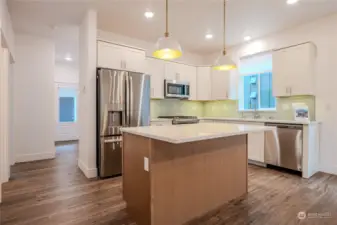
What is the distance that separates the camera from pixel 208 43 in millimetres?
5160

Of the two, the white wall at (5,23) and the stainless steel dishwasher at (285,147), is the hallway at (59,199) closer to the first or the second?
the white wall at (5,23)

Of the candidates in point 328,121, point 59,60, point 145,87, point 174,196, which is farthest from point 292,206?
point 59,60

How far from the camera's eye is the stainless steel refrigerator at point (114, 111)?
346 cm

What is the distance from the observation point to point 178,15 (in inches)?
144

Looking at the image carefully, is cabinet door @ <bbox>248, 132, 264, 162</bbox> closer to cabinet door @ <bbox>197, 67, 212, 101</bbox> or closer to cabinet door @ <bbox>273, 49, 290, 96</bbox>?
cabinet door @ <bbox>273, 49, 290, 96</bbox>

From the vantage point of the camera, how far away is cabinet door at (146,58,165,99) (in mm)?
4766

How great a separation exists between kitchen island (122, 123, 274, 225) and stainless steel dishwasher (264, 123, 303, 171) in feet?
5.47

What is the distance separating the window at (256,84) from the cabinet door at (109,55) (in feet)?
10.4

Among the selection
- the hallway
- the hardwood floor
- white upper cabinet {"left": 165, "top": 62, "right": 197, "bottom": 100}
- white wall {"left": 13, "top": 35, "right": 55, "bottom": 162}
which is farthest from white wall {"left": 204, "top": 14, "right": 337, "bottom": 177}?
white wall {"left": 13, "top": 35, "right": 55, "bottom": 162}

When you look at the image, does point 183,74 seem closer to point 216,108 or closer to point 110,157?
point 216,108

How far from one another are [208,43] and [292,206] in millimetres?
4047

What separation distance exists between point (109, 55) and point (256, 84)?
142 inches

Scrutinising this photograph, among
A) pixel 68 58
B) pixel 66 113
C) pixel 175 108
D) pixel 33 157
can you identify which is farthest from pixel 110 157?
pixel 66 113

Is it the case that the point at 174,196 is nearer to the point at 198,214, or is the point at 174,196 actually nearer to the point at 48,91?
the point at 198,214
